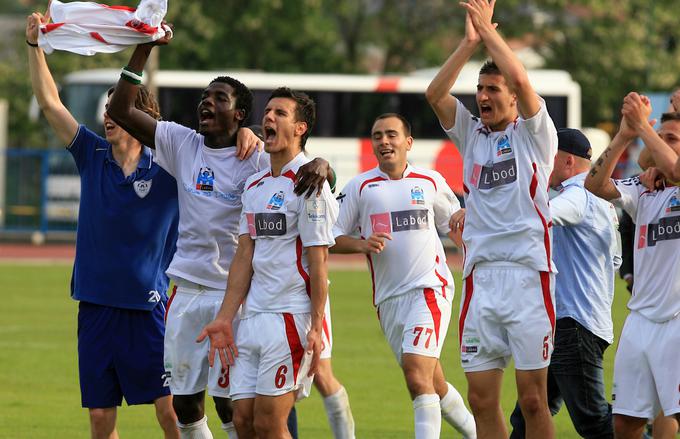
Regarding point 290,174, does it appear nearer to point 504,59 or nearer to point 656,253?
point 504,59

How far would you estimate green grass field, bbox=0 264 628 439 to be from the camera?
10.8 meters

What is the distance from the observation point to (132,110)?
8000 millimetres

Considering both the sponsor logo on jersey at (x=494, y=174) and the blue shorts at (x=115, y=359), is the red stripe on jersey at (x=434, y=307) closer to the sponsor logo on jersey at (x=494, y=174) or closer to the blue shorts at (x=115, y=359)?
the sponsor logo on jersey at (x=494, y=174)

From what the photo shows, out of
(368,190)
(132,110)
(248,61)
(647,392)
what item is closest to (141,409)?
(368,190)

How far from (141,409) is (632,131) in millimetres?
6154

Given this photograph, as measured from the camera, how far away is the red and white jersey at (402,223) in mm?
9273

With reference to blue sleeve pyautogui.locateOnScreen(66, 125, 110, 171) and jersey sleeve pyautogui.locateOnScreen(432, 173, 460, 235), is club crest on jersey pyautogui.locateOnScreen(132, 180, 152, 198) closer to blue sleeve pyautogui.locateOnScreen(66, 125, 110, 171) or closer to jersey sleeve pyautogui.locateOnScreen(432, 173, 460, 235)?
blue sleeve pyautogui.locateOnScreen(66, 125, 110, 171)

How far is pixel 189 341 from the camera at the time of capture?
7.91 meters

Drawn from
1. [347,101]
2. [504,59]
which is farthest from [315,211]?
[347,101]

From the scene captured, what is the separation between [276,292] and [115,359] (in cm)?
135

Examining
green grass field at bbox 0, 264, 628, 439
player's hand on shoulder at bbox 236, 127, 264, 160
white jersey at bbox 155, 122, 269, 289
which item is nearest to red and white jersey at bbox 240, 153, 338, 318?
white jersey at bbox 155, 122, 269, 289

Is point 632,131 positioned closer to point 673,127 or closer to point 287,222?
point 673,127

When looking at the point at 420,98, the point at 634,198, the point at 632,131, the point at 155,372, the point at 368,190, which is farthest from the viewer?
the point at 420,98

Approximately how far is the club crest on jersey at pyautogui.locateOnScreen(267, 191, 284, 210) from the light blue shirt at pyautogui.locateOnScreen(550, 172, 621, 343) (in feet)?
7.04
